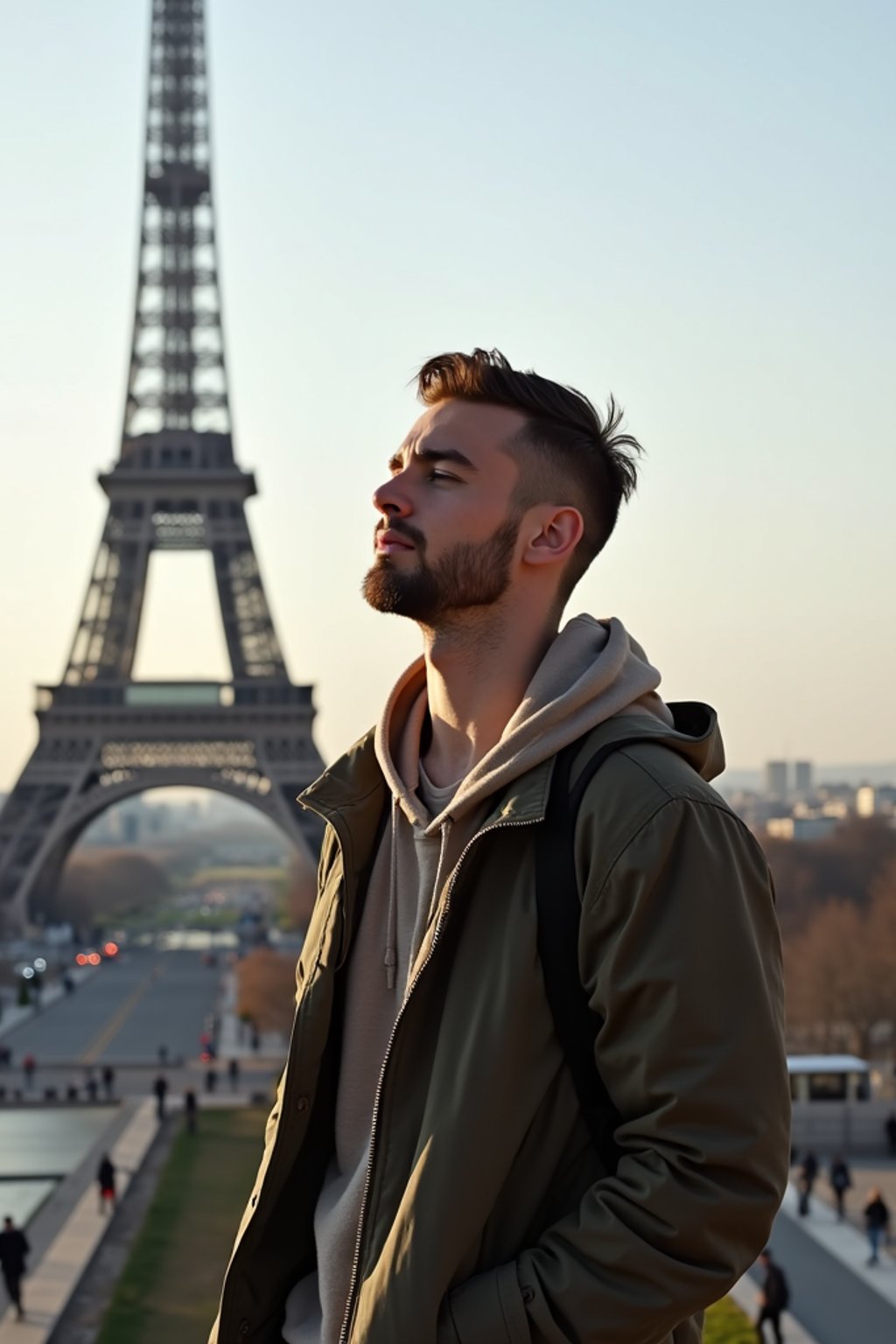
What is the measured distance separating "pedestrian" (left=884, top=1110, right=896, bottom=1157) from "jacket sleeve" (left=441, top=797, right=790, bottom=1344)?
2444cm

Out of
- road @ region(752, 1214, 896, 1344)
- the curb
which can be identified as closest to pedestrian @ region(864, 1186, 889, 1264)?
road @ region(752, 1214, 896, 1344)

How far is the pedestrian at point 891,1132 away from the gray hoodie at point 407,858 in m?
23.9

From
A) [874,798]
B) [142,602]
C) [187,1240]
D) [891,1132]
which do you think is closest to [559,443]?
[187,1240]

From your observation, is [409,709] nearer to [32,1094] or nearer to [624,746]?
[624,746]

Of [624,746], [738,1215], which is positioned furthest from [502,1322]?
[624,746]

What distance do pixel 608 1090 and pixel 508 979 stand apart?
231mm

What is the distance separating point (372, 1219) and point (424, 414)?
1429 millimetres

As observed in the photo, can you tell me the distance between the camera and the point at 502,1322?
2.87 meters

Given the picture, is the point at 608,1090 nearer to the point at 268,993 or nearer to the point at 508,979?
the point at 508,979

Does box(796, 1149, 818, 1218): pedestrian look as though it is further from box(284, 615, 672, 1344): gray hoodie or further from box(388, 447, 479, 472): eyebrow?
box(388, 447, 479, 472): eyebrow

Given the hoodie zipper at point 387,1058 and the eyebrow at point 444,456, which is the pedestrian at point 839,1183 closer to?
the hoodie zipper at point 387,1058

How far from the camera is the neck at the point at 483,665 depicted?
3.48m

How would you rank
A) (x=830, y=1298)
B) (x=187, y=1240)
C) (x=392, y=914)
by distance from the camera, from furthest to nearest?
(x=187, y=1240)
(x=830, y=1298)
(x=392, y=914)

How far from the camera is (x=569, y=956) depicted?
3037 mm
